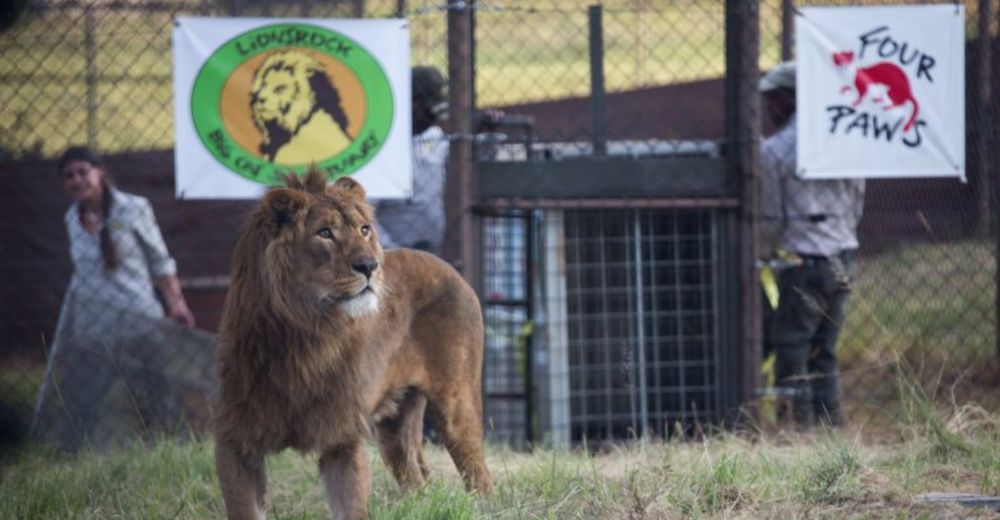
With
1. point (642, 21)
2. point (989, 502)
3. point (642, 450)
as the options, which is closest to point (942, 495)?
point (989, 502)

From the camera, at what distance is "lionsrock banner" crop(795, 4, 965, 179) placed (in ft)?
24.9

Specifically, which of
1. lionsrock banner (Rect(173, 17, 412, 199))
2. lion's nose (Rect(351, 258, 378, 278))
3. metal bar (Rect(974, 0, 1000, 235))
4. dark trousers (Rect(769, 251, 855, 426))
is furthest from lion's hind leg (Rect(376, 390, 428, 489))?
metal bar (Rect(974, 0, 1000, 235))

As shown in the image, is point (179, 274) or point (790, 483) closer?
point (790, 483)

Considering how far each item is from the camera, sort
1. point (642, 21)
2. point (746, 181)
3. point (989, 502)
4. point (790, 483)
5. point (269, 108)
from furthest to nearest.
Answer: point (642, 21)
point (746, 181)
point (269, 108)
point (790, 483)
point (989, 502)

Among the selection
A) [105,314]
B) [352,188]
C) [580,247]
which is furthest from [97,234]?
[352,188]

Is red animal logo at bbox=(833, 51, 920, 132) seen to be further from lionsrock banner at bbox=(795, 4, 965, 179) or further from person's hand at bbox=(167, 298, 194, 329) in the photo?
person's hand at bbox=(167, 298, 194, 329)

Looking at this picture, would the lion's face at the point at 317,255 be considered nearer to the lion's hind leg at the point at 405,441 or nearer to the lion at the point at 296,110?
the lion's hind leg at the point at 405,441

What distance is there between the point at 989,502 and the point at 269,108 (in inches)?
155

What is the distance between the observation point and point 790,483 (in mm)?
5316

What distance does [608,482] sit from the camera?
5516 millimetres

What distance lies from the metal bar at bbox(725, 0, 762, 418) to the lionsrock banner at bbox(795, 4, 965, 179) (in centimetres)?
26

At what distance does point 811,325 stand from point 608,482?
2.90 m

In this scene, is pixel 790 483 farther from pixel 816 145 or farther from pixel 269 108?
pixel 269 108

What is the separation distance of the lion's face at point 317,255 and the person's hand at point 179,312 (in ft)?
9.74
